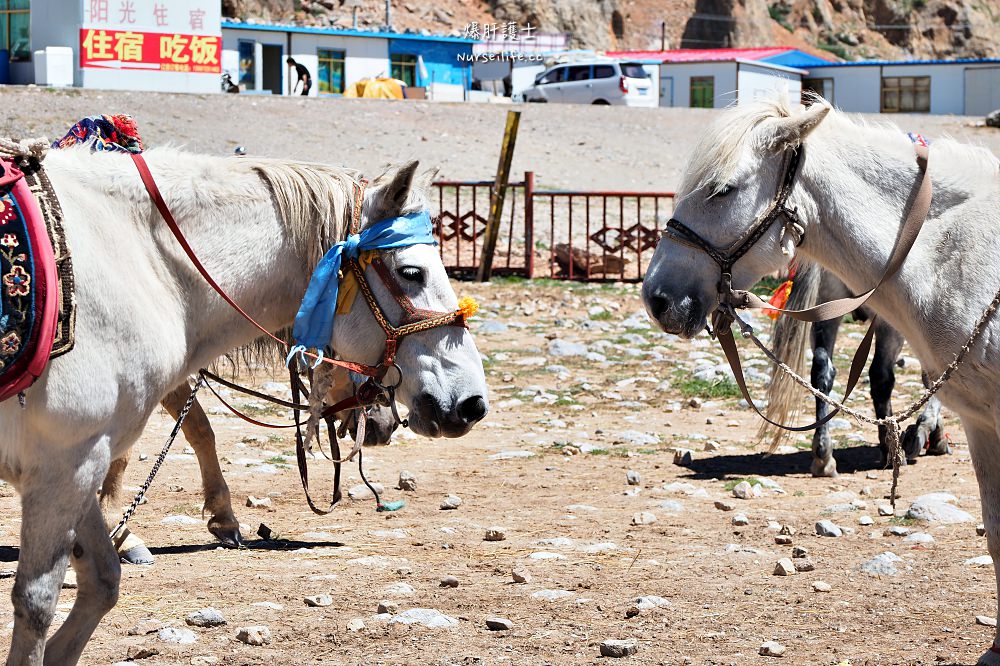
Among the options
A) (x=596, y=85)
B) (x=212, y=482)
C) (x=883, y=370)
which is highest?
(x=596, y=85)

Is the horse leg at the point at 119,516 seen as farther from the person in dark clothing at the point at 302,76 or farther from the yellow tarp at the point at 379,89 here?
the person in dark clothing at the point at 302,76

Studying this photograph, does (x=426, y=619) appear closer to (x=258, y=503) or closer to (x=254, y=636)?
(x=254, y=636)

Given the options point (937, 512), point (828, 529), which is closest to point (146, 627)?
point (828, 529)

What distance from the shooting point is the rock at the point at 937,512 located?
578 centimetres

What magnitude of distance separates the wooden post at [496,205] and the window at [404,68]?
31.1m

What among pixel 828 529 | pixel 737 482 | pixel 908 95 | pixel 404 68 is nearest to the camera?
pixel 828 529

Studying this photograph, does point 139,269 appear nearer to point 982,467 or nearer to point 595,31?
point 982,467

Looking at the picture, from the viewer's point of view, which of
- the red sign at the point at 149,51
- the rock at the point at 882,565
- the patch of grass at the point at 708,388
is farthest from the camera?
the red sign at the point at 149,51

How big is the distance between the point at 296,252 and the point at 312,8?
53.5 meters

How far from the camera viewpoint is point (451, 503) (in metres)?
6.13

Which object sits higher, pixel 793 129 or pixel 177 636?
pixel 793 129

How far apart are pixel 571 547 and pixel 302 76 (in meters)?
36.4

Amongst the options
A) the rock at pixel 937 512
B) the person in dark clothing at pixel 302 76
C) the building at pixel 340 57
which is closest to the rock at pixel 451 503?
the rock at pixel 937 512

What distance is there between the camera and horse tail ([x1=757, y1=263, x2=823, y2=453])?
23.0ft
